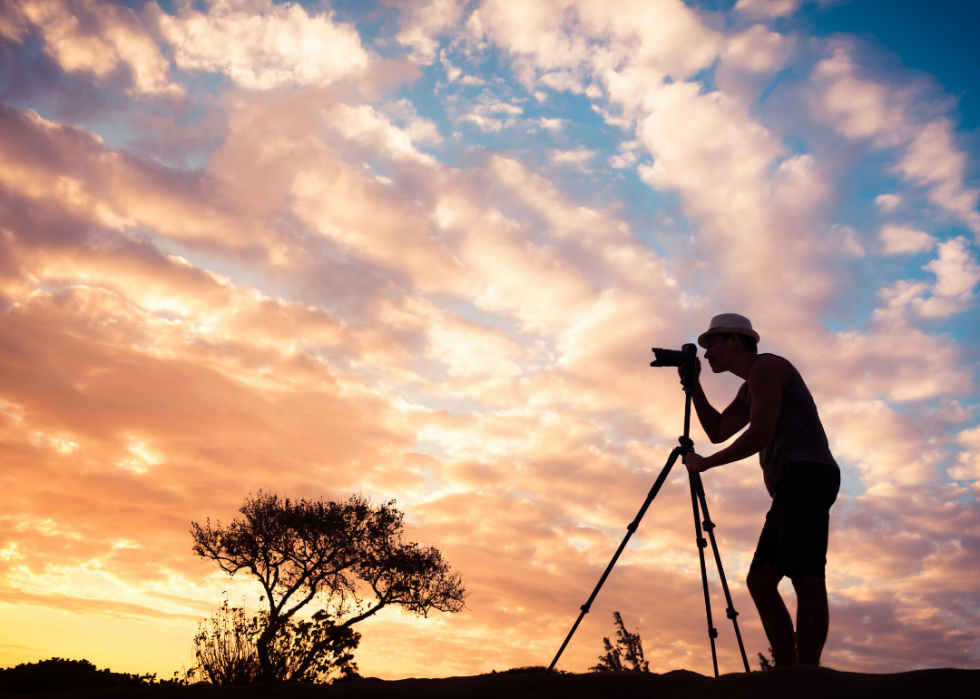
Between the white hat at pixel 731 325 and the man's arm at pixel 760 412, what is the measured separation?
1.36 ft

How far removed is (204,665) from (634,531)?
8220 mm

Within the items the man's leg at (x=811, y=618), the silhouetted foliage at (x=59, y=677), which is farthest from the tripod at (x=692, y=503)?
the silhouetted foliage at (x=59, y=677)

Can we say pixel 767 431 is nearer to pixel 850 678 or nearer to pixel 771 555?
pixel 771 555

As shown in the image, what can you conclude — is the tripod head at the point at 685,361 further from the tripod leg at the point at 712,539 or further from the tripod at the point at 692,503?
the tripod leg at the point at 712,539

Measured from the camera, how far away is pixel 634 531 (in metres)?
4.92

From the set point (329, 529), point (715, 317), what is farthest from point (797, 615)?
point (329, 529)

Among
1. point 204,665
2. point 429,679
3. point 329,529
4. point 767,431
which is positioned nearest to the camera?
point 767,431

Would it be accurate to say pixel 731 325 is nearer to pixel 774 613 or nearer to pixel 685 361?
pixel 685 361

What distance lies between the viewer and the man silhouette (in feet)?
12.8

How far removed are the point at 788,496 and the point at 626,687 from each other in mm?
1588

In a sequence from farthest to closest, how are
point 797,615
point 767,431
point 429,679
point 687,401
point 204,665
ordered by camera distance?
point 204,665, point 687,401, point 429,679, point 767,431, point 797,615

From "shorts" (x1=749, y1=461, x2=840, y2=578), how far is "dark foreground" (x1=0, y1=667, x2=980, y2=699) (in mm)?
681

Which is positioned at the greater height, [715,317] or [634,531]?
[715,317]

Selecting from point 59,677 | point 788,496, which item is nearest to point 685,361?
point 788,496
